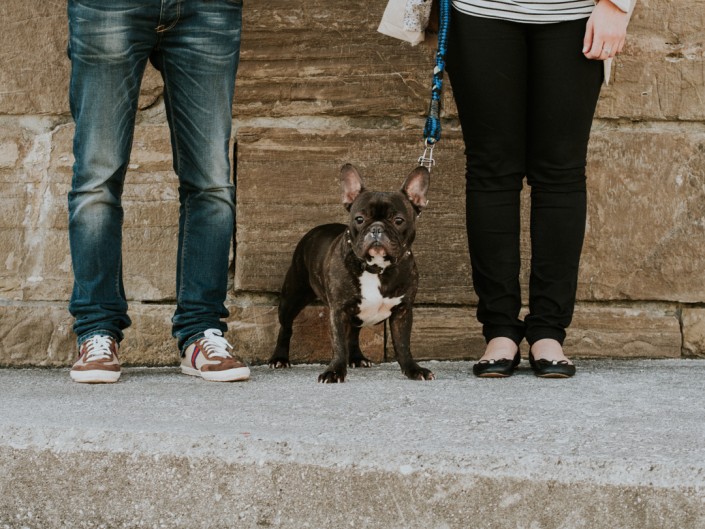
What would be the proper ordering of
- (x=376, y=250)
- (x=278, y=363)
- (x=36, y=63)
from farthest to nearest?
(x=36, y=63) < (x=278, y=363) < (x=376, y=250)

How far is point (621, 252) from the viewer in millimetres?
3965

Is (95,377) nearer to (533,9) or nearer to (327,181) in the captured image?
(327,181)

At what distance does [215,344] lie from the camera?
3.24 metres

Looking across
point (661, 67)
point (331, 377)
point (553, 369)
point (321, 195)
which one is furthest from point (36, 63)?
point (661, 67)

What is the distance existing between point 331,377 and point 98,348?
30.7 inches

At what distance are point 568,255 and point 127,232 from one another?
1.85 meters

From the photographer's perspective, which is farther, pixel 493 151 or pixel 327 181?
pixel 327 181

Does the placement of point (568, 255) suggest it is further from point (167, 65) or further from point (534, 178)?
point (167, 65)

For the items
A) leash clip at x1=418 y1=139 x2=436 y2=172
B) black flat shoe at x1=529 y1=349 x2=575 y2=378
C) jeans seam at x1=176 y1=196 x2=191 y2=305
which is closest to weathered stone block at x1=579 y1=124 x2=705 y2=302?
leash clip at x1=418 y1=139 x2=436 y2=172

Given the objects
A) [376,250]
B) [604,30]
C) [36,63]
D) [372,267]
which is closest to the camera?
[604,30]

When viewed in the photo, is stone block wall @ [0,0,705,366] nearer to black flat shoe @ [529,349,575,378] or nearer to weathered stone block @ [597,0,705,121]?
weathered stone block @ [597,0,705,121]

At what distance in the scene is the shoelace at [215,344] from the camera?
10.5 feet

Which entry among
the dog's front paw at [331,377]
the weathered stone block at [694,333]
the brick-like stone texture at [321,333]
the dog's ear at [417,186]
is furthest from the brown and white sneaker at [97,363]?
the weathered stone block at [694,333]

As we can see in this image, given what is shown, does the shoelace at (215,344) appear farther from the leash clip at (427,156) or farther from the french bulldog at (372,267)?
the leash clip at (427,156)
